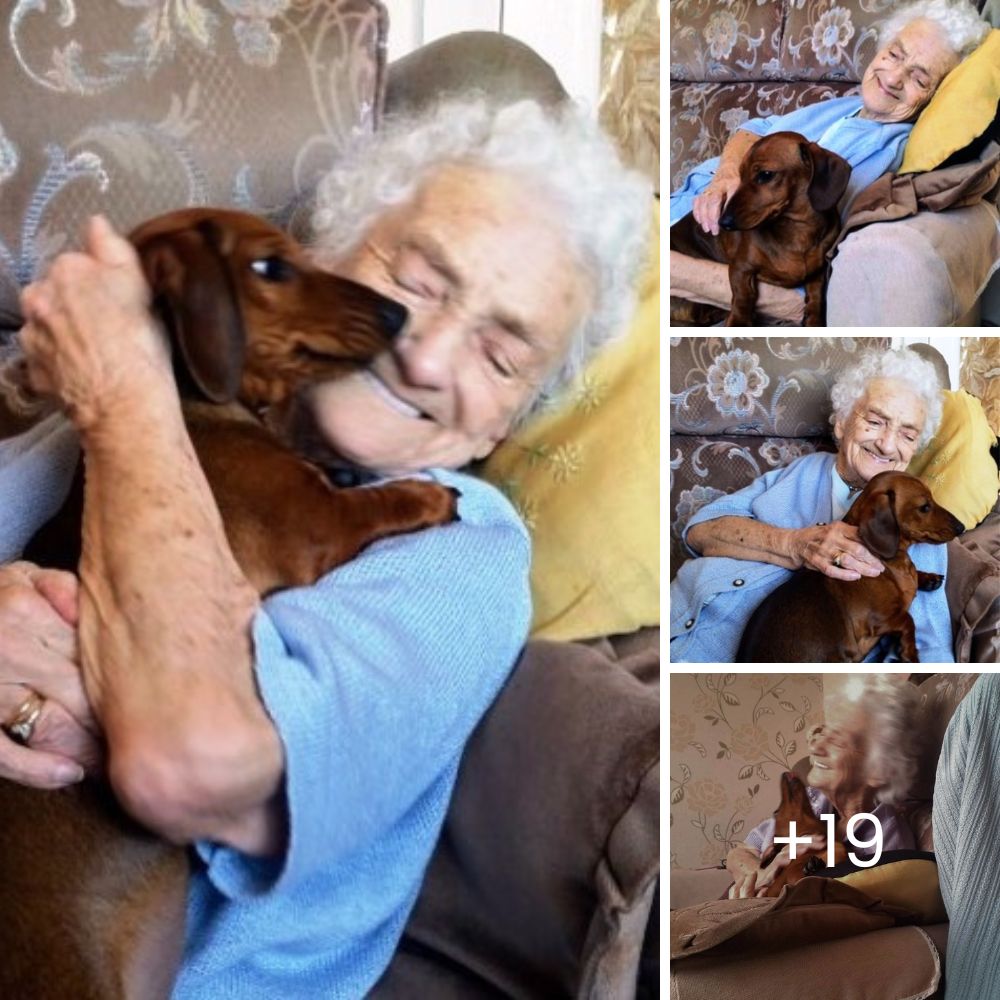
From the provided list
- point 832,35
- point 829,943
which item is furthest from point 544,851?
point 832,35

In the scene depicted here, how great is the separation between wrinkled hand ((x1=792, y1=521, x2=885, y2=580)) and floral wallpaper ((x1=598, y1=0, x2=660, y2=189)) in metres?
0.46

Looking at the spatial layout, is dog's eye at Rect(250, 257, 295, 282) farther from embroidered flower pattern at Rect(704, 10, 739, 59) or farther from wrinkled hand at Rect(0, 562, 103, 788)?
embroidered flower pattern at Rect(704, 10, 739, 59)

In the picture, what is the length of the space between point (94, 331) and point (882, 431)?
0.91 m

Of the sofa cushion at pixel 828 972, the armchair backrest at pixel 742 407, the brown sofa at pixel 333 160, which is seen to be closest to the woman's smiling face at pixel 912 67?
the armchair backrest at pixel 742 407

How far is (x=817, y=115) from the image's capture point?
1535 mm

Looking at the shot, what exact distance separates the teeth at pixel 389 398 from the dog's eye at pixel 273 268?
0.13m

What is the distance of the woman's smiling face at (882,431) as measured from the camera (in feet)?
5.04

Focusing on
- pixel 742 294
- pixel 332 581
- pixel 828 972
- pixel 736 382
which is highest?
pixel 742 294

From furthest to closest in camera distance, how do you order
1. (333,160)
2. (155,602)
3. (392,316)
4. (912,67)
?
(912,67)
(333,160)
(392,316)
(155,602)

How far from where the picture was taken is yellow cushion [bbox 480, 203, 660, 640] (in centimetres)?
136

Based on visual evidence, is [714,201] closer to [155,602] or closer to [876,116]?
[876,116]

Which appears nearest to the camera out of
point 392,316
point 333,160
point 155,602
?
point 155,602

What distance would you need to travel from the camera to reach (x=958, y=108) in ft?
4.95

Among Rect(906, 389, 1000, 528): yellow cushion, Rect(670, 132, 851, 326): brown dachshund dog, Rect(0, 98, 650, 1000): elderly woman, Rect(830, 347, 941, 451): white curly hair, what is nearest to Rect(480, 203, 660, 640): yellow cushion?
Answer: Rect(0, 98, 650, 1000): elderly woman
